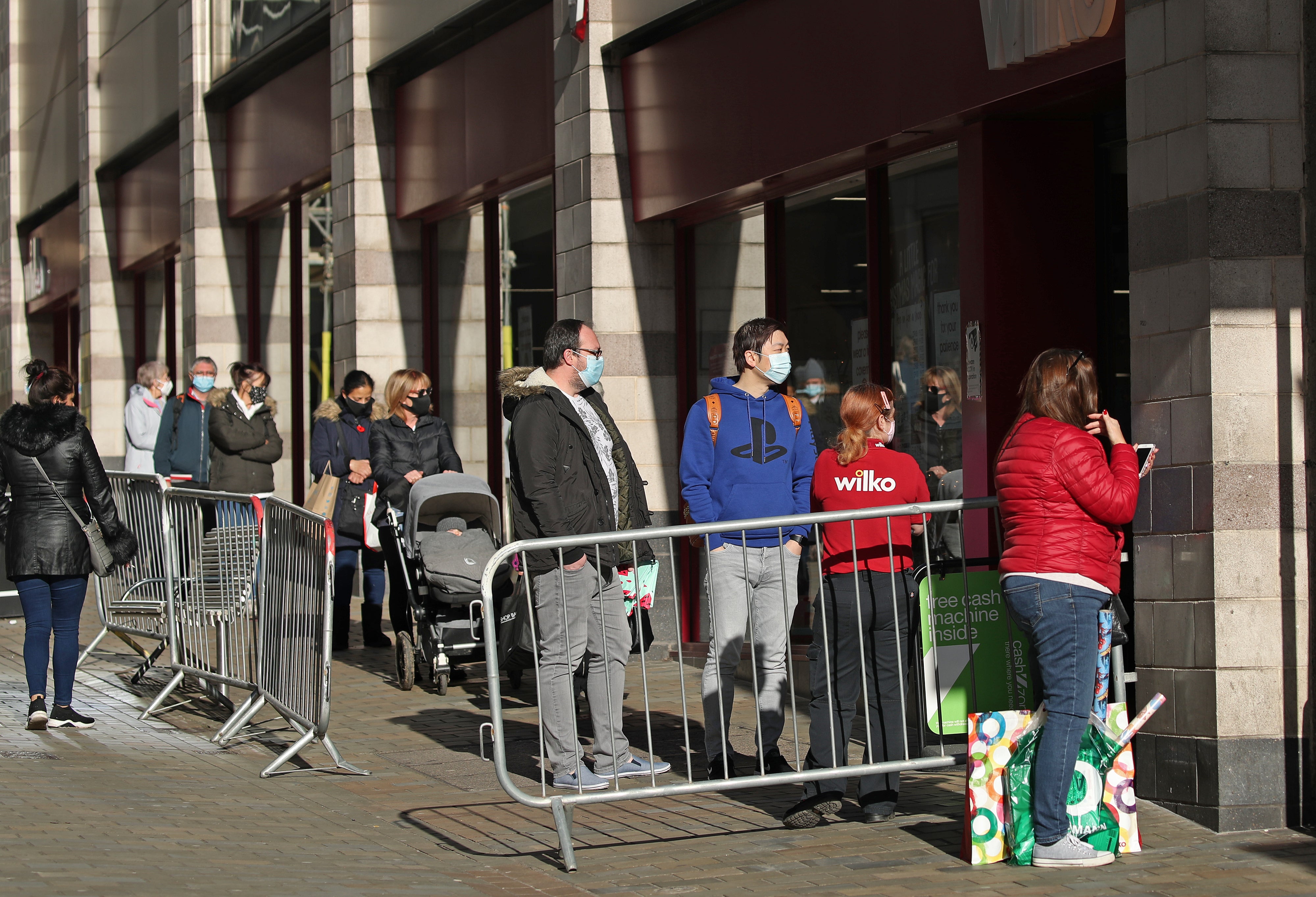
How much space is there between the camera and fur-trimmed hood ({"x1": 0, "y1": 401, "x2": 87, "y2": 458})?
9242mm

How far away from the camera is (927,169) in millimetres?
9070

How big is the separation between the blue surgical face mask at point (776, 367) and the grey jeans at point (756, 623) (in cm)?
74

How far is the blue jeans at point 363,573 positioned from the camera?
38.8ft

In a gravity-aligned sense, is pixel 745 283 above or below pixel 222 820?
above

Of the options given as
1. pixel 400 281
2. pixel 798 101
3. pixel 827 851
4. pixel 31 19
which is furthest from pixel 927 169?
pixel 31 19

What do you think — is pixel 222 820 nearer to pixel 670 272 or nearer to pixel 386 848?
pixel 386 848

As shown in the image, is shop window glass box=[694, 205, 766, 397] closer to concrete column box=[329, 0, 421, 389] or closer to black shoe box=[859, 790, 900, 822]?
concrete column box=[329, 0, 421, 389]

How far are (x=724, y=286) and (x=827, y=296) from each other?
4.07 ft

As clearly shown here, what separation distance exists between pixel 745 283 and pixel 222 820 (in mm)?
5382

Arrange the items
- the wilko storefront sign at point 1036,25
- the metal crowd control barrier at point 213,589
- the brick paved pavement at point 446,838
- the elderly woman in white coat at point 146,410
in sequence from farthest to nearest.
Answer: the elderly woman in white coat at point 146,410 → the metal crowd control barrier at point 213,589 → the wilko storefront sign at point 1036,25 → the brick paved pavement at point 446,838

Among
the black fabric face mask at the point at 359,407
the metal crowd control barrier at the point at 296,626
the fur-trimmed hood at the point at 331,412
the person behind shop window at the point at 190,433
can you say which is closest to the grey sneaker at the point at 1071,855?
the metal crowd control barrier at the point at 296,626

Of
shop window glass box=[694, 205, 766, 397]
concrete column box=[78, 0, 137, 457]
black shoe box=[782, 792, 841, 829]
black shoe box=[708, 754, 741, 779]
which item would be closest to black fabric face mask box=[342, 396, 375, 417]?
shop window glass box=[694, 205, 766, 397]

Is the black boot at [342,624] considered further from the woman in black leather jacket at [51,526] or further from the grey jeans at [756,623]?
the grey jeans at [756,623]

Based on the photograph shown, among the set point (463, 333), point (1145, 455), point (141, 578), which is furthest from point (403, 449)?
point (1145, 455)
